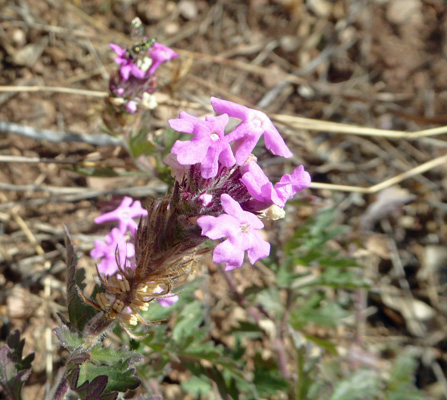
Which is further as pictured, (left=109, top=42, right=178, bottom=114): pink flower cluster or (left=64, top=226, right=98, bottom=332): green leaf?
(left=109, top=42, right=178, bottom=114): pink flower cluster

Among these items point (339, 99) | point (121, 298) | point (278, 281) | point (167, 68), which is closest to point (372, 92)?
point (339, 99)

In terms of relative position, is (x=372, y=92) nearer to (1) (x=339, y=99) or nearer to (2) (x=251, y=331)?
(1) (x=339, y=99)

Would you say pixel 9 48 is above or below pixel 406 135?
above

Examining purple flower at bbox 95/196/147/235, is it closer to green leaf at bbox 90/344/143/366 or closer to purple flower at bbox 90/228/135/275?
purple flower at bbox 90/228/135/275

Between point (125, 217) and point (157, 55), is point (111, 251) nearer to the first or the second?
point (125, 217)

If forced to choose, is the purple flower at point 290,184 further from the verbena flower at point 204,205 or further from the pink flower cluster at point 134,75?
the pink flower cluster at point 134,75

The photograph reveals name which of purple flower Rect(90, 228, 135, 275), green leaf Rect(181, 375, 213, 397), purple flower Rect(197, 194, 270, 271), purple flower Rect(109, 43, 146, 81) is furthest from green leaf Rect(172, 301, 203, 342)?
purple flower Rect(109, 43, 146, 81)
